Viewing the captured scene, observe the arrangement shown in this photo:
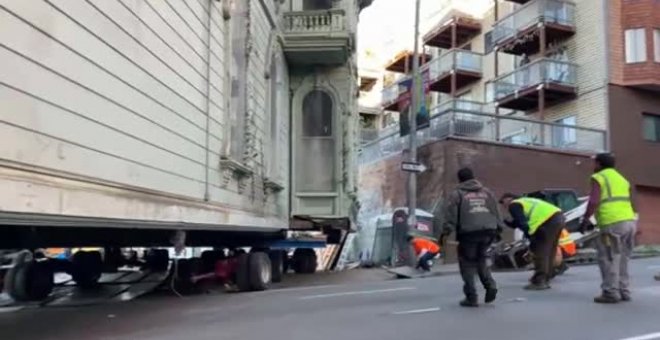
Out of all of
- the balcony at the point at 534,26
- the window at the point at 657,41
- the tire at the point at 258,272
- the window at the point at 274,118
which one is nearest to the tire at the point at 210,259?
the tire at the point at 258,272

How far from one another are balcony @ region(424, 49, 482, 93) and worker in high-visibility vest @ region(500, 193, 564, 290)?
26.1m

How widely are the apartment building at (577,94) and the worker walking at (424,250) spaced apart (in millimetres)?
8704

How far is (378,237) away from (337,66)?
7.31m

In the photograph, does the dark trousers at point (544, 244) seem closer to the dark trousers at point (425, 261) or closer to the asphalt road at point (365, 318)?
the asphalt road at point (365, 318)

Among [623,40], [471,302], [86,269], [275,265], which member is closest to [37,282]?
[86,269]

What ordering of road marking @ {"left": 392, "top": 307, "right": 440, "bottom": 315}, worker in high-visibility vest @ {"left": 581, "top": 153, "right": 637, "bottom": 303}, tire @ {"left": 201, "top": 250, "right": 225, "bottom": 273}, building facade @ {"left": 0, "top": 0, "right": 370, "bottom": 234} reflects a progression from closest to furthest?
building facade @ {"left": 0, "top": 0, "right": 370, "bottom": 234} → road marking @ {"left": 392, "top": 307, "right": 440, "bottom": 315} → worker in high-visibility vest @ {"left": 581, "top": 153, "right": 637, "bottom": 303} → tire @ {"left": 201, "top": 250, "right": 225, "bottom": 273}

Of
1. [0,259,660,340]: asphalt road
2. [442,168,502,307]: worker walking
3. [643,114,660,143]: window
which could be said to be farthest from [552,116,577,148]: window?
[442,168,502,307]: worker walking

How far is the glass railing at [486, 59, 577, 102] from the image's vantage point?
3016 cm

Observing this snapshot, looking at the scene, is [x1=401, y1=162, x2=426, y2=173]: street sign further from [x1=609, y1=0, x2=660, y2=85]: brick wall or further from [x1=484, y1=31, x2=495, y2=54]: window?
[x1=484, y1=31, x2=495, y2=54]: window

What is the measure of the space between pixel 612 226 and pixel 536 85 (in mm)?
22274

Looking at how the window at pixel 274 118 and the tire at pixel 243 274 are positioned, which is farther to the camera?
the window at pixel 274 118

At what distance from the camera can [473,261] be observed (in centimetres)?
898

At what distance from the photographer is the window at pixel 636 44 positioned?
29422 millimetres

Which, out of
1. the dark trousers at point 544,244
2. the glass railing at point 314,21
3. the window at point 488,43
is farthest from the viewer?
the window at point 488,43
